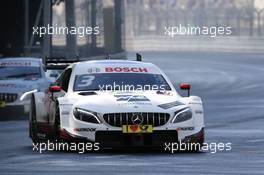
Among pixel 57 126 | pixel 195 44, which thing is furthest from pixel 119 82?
pixel 195 44

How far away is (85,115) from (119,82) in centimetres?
121

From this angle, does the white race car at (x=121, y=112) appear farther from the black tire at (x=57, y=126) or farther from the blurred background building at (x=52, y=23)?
the blurred background building at (x=52, y=23)

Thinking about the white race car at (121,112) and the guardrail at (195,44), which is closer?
the white race car at (121,112)

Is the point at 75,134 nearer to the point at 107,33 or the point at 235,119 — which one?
the point at 235,119

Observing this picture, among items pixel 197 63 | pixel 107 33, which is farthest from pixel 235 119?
pixel 197 63

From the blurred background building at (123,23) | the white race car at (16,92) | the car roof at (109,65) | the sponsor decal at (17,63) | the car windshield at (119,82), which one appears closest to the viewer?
the car windshield at (119,82)

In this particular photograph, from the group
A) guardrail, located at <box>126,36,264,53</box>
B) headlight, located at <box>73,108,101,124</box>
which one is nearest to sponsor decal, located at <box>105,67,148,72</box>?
headlight, located at <box>73,108,101,124</box>

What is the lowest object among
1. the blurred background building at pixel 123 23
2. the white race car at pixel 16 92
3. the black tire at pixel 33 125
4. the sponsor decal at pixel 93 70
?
the blurred background building at pixel 123 23

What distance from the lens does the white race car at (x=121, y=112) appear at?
14523 millimetres

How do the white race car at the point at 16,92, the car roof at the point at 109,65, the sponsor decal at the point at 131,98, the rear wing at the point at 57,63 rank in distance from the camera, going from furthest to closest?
the white race car at the point at 16,92
the rear wing at the point at 57,63
the car roof at the point at 109,65
the sponsor decal at the point at 131,98

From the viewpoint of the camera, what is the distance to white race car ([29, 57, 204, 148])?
1452cm

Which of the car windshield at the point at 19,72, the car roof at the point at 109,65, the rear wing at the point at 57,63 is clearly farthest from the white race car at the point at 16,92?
the car roof at the point at 109,65

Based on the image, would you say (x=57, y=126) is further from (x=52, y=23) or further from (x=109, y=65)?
(x=52, y=23)

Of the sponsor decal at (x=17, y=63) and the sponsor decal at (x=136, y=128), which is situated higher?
the sponsor decal at (x=136, y=128)
